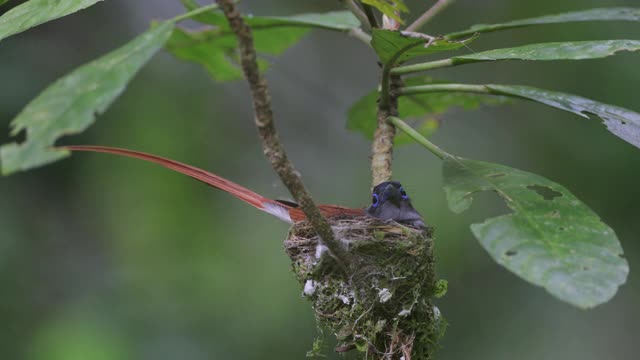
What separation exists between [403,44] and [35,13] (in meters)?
1.04

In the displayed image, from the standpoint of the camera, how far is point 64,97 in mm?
1647

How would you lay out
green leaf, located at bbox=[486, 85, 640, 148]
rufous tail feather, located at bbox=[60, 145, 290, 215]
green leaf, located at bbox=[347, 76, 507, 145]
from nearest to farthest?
rufous tail feather, located at bbox=[60, 145, 290, 215]
green leaf, located at bbox=[486, 85, 640, 148]
green leaf, located at bbox=[347, 76, 507, 145]

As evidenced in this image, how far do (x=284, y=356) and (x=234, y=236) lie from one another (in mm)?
889

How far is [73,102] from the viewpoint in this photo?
5.37 ft

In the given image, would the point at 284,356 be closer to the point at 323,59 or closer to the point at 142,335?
the point at 142,335

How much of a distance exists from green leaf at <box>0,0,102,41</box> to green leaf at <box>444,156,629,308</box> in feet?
3.86

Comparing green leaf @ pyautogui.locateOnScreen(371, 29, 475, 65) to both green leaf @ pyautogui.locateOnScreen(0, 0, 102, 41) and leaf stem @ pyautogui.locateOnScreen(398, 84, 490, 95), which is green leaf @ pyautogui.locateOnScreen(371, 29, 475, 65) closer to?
leaf stem @ pyautogui.locateOnScreen(398, 84, 490, 95)

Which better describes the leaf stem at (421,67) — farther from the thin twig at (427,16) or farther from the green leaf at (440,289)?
the green leaf at (440,289)

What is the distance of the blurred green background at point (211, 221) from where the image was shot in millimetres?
4648

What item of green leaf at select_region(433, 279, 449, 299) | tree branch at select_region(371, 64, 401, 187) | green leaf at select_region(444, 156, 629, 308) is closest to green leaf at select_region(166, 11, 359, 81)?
tree branch at select_region(371, 64, 401, 187)

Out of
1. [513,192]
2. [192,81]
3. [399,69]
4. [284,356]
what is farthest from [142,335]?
[513,192]

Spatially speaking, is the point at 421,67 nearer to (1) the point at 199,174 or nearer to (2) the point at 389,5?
(2) the point at 389,5

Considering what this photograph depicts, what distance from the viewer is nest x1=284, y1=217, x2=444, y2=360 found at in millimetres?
2576

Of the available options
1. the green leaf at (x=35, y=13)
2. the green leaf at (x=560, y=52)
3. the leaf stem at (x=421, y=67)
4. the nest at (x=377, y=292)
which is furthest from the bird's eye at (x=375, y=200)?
the green leaf at (x=35, y=13)
